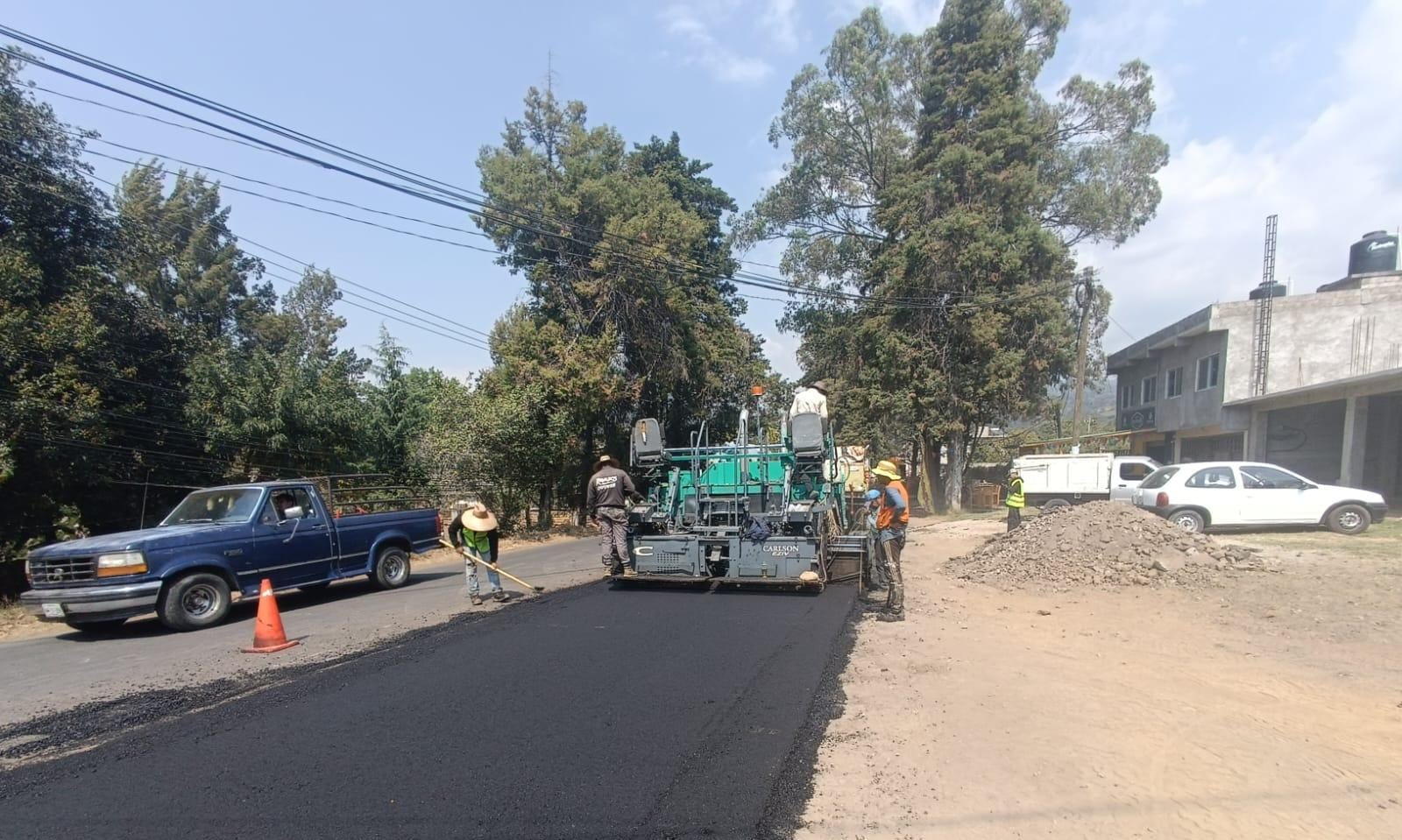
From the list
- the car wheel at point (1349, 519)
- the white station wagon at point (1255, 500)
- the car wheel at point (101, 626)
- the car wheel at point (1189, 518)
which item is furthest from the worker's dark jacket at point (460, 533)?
the car wheel at point (1349, 519)

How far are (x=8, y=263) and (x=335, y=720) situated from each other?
1358 centimetres

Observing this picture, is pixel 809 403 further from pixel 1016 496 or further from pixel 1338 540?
pixel 1338 540

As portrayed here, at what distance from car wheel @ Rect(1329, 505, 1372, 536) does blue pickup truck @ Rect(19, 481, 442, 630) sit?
1748cm

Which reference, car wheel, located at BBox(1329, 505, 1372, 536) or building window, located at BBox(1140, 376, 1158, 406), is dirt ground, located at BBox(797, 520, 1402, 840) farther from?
building window, located at BBox(1140, 376, 1158, 406)

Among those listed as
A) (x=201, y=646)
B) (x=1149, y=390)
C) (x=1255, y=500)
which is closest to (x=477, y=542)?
(x=201, y=646)

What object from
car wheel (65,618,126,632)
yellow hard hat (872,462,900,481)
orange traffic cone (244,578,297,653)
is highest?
yellow hard hat (872,462,900,481)

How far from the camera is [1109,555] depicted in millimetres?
10539

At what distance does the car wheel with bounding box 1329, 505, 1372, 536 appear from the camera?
1365cm

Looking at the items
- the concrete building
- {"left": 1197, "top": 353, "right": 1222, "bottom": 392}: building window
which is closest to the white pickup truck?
the concrete building

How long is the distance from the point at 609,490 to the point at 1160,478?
12.0m

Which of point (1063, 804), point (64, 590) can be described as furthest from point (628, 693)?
point (64, 590)

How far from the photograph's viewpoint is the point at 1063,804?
3809mm

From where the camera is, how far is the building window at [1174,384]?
25.4 m

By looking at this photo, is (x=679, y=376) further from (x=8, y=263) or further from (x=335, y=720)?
(x=335, y=720)
